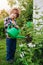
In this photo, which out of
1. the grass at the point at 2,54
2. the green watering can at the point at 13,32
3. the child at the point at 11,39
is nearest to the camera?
the green watering can at the point at 13,32

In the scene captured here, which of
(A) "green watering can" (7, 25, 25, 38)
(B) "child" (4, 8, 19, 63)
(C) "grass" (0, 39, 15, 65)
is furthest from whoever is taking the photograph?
(C) "grass" (0, 39, 15, 65)

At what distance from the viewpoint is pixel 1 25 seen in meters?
10.6

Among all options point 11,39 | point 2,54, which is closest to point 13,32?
point 11,39

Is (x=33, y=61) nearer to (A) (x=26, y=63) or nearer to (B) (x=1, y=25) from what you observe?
(A) (x=26, y=63)

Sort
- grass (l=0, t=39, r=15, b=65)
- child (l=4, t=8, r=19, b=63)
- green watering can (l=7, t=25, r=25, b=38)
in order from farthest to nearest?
grass (l=0, t=39, r=15, b=65) → child (l=4, t=8, r=19, b=63) → green watering can (l=7, t=25, r=25, b=38)

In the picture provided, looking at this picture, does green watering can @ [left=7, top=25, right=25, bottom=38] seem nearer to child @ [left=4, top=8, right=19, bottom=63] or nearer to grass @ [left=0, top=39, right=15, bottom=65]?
child @ [left=4, top=8, right=19, bottom=63]

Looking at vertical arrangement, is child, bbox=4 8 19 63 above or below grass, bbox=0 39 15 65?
above

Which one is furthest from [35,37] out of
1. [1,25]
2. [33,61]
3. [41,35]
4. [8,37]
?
[1,25]

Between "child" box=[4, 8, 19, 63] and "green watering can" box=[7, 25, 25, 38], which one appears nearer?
"green watering can" box=[7, 25, 25, 38]

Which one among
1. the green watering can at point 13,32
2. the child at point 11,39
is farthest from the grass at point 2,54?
the green watering can at point 13,32

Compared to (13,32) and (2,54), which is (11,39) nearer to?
(13,32)

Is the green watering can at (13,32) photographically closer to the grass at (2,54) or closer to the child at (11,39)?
the child at (11,39)

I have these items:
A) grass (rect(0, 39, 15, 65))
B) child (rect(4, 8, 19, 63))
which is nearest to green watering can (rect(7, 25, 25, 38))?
child (rect(4, 8, 19, 63))

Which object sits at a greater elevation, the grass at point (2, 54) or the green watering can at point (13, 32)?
the green watering can at point (13, 32)
